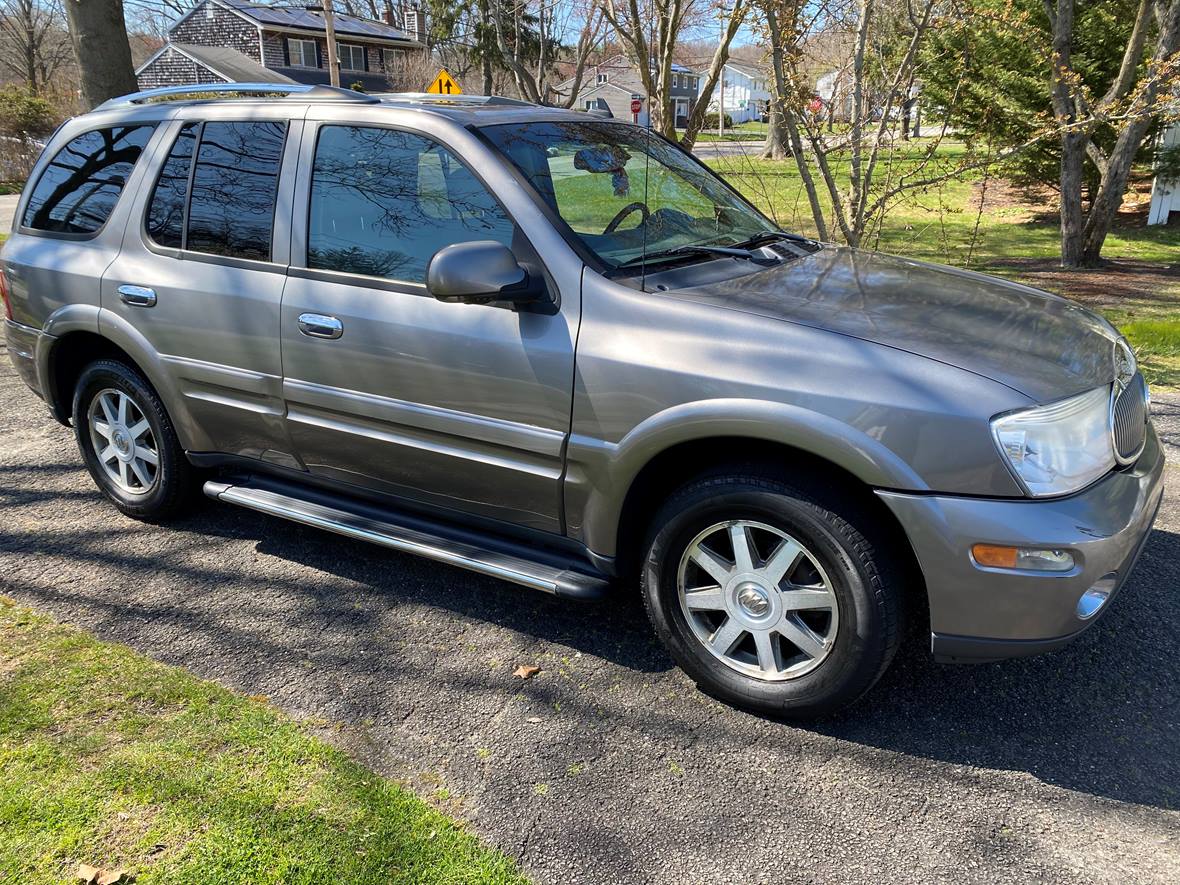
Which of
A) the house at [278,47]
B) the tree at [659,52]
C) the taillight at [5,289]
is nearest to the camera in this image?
the taillight at [5,289]

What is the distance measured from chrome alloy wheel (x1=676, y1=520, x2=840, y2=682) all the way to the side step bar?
36 centimetres

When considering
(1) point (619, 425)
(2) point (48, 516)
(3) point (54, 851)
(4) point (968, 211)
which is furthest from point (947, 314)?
(4) point (968, 211)

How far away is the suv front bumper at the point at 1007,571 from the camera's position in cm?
259

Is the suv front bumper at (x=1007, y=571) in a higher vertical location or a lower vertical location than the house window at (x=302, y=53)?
lower

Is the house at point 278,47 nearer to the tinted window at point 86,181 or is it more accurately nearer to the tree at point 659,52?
the tree at point 659,52

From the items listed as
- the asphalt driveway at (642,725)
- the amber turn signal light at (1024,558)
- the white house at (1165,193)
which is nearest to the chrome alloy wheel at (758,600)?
the asphalt driveway at (642,725)

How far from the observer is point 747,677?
309 centimetres

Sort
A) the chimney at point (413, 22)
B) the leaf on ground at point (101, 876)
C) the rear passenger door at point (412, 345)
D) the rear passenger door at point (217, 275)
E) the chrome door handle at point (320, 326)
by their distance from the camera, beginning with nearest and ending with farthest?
the leaf on ground at point (101, 876), the rear passenger door at point (412, 345), the chrome door handle at point (320, 326), the rear passenger door at point (217, 275), the chimney at point (413, 22)

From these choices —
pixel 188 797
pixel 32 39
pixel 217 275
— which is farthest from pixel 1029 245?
pixel 32 39

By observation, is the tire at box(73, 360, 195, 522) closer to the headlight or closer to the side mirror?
the side mirror

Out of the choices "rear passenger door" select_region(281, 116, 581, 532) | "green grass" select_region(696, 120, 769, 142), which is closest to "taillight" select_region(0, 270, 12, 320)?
"rear passenger door" select_region(281, 116, 581, 532)

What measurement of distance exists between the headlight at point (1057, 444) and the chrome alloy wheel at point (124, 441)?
3677 mm

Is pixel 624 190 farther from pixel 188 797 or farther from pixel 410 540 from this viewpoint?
pixel 188 797

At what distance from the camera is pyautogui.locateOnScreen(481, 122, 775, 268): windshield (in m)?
3.42
